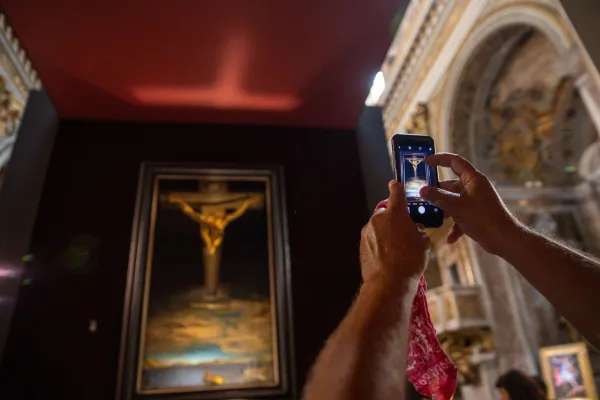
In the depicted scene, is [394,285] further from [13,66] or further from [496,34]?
[13,66]

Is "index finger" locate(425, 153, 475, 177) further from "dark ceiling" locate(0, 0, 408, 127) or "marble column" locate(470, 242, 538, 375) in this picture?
"marble column" locate(470, 242, 538, 375)

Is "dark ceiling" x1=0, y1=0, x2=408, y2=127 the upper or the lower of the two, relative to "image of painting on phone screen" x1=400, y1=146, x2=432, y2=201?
upper

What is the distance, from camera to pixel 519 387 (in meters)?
3.22

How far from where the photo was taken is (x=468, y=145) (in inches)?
385

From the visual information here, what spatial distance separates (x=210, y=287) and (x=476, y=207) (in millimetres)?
1244

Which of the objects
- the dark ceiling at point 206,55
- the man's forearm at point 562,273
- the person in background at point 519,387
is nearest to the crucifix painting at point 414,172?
the man's forearm at point 562,273

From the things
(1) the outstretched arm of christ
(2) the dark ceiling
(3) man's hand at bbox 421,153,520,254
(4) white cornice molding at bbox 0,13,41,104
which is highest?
(4) white cornice molding at bbox 0,13,41,104

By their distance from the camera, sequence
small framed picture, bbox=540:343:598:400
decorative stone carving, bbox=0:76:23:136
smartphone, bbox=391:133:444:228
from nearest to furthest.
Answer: smartphone, bbox=391:133:444:228 < small framed picture, bbox=540:343:598:400 < decorative stone carving, bbox=0:76:23:136

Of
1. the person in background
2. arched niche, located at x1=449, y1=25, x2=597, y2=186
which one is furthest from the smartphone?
arched niche, located at x1=449, y1=25, x2=597, y2=186

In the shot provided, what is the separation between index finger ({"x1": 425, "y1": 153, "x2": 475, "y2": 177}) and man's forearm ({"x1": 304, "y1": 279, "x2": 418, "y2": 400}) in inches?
17.5

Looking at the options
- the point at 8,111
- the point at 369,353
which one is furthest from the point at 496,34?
the point at 8,111

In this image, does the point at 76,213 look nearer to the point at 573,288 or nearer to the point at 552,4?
the point at 573,288

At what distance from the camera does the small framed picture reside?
7208 mm

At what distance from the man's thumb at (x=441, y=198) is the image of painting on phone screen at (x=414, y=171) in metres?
0.07
